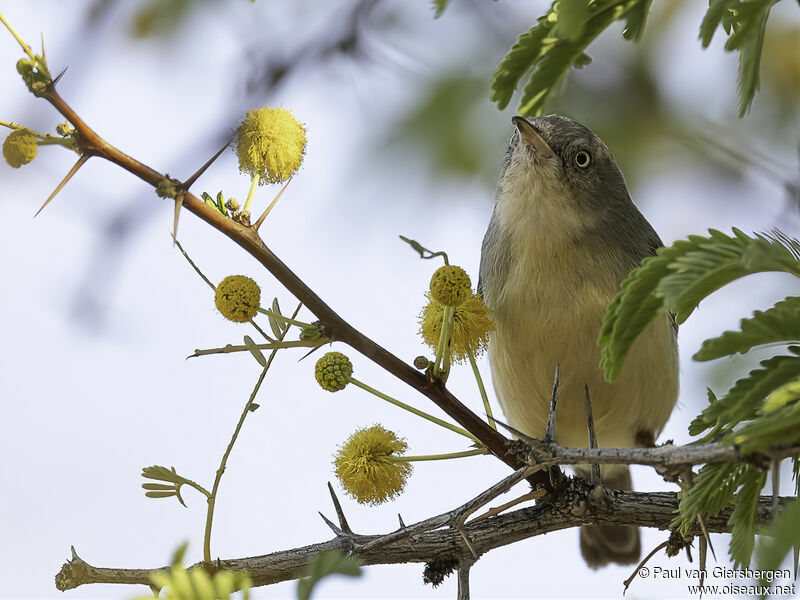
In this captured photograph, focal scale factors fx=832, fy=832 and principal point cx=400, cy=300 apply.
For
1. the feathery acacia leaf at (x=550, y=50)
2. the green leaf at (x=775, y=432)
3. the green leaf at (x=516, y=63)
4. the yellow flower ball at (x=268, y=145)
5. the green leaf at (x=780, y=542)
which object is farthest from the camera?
the yellow flower ball at (x=268, y=145)

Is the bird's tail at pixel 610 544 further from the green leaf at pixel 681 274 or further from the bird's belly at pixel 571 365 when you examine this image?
the green leaf at pixel 681 274

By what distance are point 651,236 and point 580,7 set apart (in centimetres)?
305

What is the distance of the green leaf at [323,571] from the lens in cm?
142

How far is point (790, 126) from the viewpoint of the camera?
150 inches

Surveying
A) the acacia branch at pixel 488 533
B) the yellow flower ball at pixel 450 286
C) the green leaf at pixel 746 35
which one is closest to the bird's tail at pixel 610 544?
the acacia branch at pixel 488 533

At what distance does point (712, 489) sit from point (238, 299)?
1.20 metres

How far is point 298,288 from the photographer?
2.13 meters

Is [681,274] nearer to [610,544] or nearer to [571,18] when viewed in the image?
[571,18]

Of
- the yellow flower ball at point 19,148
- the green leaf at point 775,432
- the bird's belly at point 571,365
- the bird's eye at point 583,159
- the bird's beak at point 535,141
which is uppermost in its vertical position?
the bird's beak at point 535,141

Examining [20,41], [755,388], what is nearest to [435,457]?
[755,388]

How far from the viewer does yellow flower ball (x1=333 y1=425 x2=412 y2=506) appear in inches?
94.6

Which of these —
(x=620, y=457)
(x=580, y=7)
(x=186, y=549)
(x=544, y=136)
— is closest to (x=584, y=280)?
(x=544, y=136)

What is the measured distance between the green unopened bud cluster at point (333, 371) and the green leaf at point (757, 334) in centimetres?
97

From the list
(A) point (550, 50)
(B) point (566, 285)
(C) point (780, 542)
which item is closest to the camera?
(C) point (780, 542)
